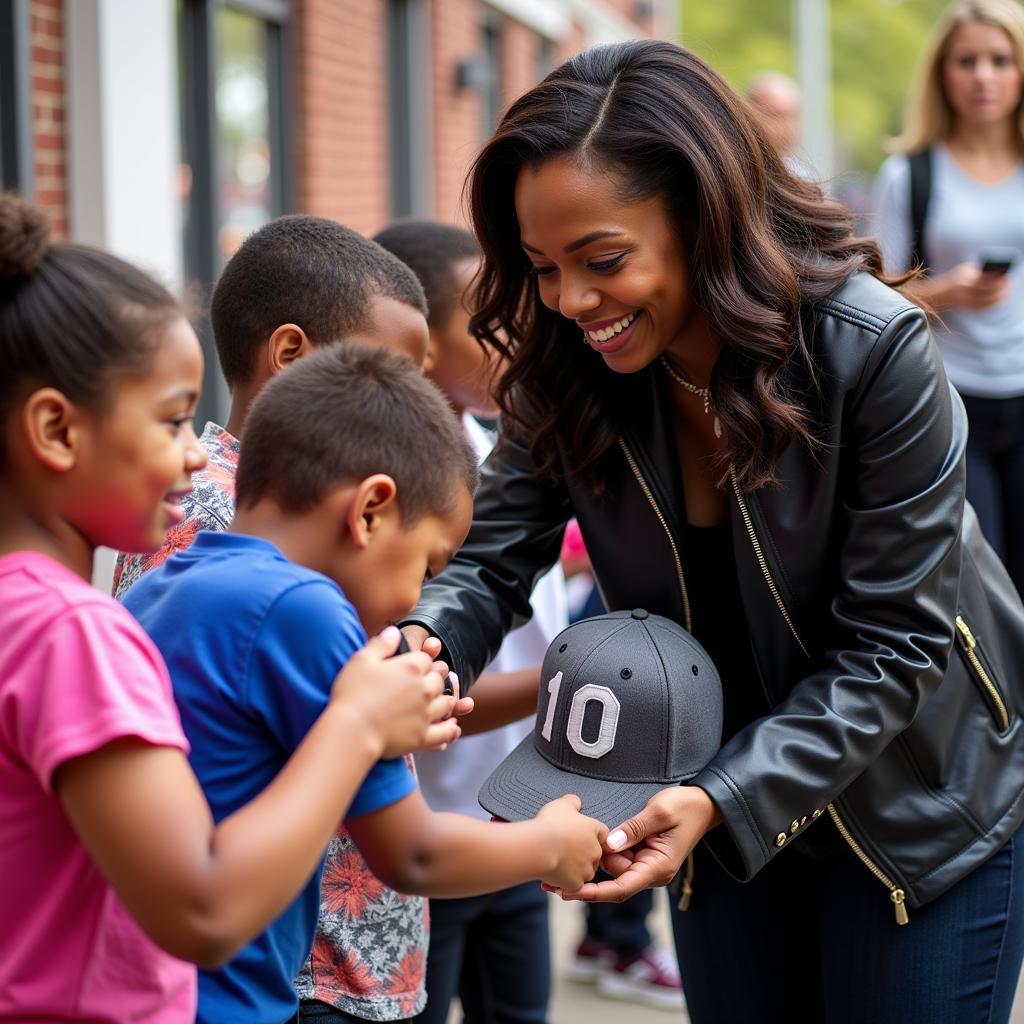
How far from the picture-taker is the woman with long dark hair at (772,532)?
2223 millimetres

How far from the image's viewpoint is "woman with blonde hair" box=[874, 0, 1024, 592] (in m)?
4.63

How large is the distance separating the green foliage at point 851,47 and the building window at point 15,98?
28552 mm

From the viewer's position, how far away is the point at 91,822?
1396 millimetres

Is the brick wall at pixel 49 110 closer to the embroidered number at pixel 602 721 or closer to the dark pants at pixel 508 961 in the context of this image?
the dark pants at pixel 508 961

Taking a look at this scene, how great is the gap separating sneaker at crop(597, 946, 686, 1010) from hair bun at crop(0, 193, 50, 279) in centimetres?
358

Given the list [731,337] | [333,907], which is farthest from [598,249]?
[333,907]

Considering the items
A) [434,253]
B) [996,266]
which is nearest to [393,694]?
[434,253]

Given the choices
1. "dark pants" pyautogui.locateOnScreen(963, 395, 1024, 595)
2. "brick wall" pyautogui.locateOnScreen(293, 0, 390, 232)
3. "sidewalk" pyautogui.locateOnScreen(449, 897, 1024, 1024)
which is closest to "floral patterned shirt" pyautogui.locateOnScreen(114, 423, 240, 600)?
"sidewalk" pyautogui.locateOnScreen(449, 897, 1024, 1024)

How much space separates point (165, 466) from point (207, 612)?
17 cm

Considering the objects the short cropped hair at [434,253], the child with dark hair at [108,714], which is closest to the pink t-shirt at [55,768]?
the child with dark hair at [108,714]

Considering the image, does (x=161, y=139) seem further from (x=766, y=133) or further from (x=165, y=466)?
(x=165, y=466)

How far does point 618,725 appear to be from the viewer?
220 cm

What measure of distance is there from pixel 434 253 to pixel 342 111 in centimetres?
547

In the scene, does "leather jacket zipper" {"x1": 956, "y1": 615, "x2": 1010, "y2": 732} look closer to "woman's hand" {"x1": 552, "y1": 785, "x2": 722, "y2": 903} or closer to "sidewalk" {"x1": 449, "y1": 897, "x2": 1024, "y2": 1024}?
"woman's hand" {"x1": 552, "y1": 785, "x2": 722, "y2": 903}
